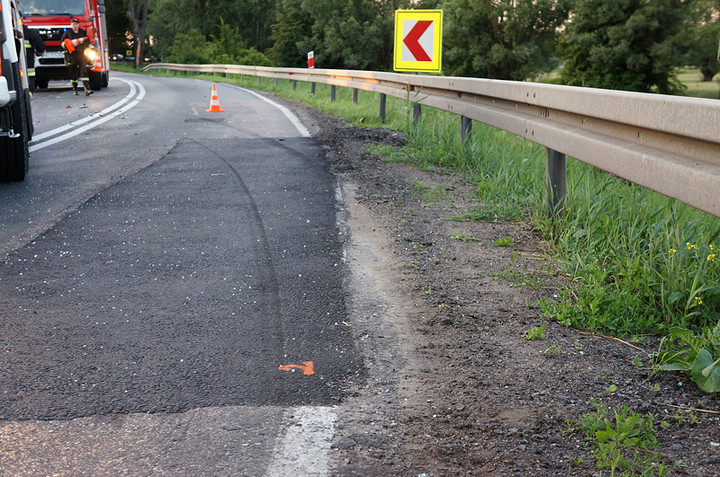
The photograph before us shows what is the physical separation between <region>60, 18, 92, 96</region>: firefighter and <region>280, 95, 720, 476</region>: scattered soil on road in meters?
17.7

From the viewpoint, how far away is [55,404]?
2.92 m

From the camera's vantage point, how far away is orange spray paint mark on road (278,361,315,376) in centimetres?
324

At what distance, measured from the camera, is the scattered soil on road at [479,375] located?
8.44 feet

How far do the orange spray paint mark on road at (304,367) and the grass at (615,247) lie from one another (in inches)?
51.1

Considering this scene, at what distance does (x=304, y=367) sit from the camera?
3.29 metres

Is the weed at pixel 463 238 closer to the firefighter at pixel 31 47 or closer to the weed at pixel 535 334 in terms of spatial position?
the weed at pixel 535 334

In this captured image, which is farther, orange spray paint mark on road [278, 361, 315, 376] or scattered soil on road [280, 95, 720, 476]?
orange spray paint mark on road [278, 361, 315, 376]

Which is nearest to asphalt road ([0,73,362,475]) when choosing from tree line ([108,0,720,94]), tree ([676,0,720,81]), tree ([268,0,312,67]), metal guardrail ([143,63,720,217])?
metal guardrail ([143,63,720,217])

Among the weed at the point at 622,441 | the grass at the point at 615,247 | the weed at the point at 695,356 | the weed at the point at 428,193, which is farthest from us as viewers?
the weed at the point at 428,193

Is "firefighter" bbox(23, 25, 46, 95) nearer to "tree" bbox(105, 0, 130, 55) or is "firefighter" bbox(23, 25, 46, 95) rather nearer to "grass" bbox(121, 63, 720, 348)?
"grass" bbox(121, 63, 720, 348)

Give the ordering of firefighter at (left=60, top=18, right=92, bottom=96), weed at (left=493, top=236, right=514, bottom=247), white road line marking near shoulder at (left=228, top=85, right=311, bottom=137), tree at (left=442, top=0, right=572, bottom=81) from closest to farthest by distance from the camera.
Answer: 1. weed at (left=493, top=236, right=514, bottom=247)
2. white road line marking near shoulder at (left=228, top=85, right=311, bottom=137)
3. firefighter at (left=60, top=18, right=92, bottom=96)
4. tree at (left=442, top=0, right=572, bottom=81)

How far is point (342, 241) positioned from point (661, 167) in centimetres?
240

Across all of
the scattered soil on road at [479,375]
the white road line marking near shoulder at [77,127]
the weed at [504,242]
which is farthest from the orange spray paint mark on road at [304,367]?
the white road line marking near shoulder at [77,127]

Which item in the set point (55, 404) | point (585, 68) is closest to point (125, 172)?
point (55, 404)
